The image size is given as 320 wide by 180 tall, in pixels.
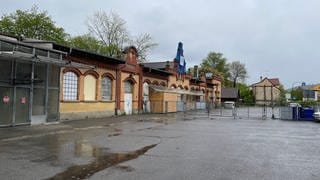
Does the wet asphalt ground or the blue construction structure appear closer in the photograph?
the wet asphalt ground

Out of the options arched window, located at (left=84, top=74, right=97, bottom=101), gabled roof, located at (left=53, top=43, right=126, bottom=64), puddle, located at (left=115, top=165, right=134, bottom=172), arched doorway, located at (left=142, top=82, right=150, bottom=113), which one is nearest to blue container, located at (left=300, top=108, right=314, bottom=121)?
arched doorway, located at (left=142, top=82, right=150, bottom=113)

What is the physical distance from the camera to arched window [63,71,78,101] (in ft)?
94.2

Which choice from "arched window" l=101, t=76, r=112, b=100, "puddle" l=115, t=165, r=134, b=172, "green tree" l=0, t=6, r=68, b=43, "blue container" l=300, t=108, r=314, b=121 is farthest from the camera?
"green tree" l=0, t=6, r=68, b=43

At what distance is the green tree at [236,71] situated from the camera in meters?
127

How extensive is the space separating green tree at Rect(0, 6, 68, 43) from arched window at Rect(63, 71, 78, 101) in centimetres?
2790

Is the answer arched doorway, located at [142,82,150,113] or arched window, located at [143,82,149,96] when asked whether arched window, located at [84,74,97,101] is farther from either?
arched window, located at [143,82,149,96]

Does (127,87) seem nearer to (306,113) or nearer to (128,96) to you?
(128,96)

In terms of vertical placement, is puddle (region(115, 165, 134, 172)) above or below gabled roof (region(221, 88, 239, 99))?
below

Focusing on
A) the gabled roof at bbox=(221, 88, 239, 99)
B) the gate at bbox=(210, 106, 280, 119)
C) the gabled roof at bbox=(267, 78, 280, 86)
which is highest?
the gabled roof at bbox=(267, 78, 280, 86)

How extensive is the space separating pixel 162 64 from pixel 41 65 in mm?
30920

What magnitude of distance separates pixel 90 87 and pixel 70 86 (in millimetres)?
2798

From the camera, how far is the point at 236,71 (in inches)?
5020

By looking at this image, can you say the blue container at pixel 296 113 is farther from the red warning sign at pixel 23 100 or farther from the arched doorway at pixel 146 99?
the red warning sign at pixel 23 100

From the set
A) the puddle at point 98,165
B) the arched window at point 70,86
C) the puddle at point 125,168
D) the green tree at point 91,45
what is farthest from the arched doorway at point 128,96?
the puddle at point 125,168
